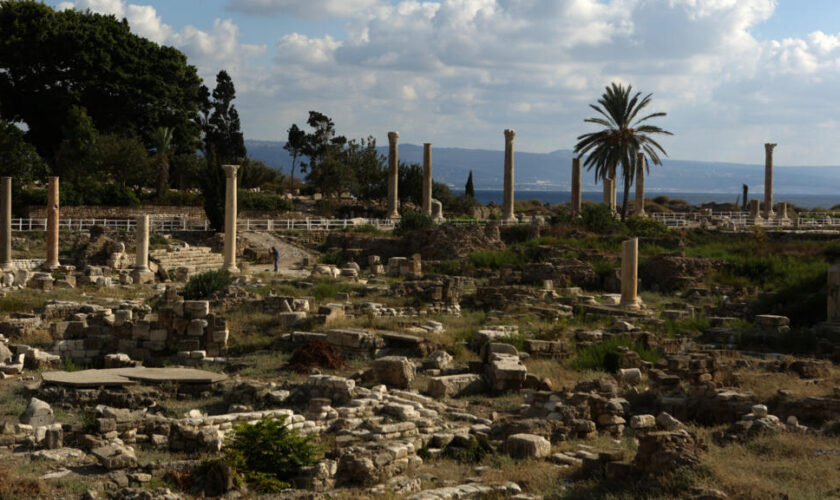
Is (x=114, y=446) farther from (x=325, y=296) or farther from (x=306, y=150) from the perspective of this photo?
(x=306, y=150)

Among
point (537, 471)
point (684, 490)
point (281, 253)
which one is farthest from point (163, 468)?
point (281, 253)

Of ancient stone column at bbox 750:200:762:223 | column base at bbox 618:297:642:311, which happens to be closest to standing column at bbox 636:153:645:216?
ancient stone column at bbox 750:200:762:223

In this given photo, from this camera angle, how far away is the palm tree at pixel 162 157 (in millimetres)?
52281

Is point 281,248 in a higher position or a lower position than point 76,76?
lower

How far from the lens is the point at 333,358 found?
1719cm

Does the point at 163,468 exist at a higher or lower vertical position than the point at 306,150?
lower

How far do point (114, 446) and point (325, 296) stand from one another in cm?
1436

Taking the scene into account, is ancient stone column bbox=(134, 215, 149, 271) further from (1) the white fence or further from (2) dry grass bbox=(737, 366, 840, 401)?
(2) dry grass bbox=(737, 366, 840, 401)

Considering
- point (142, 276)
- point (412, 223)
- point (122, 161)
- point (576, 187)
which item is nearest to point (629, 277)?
point (142, 276)

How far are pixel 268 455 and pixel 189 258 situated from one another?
2864 cm

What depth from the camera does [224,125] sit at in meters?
68.9

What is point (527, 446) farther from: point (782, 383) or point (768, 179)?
point (768, 179)

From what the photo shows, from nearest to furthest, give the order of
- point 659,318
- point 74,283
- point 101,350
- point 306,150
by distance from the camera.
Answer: point 101,350 → point 659,318 → point 74,283 → point 306,150

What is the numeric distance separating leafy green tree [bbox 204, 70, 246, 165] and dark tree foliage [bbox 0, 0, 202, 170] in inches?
270
